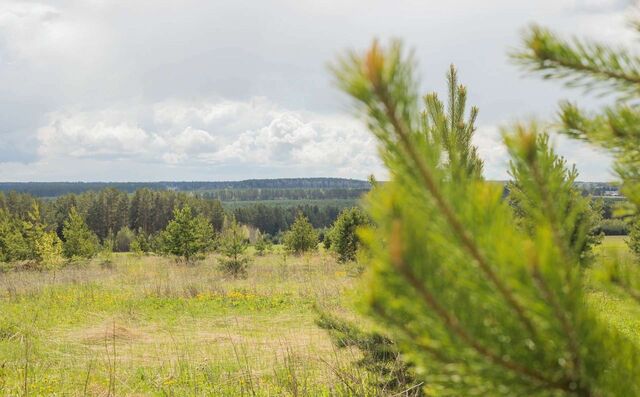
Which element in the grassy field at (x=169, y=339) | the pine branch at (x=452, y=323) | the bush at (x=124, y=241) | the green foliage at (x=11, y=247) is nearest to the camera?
the pine branch at (x=452, y=323)

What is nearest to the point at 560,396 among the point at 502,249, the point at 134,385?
the point at 502,249

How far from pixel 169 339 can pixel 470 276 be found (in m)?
9.80

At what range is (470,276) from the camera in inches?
26.3

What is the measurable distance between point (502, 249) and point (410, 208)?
14cm

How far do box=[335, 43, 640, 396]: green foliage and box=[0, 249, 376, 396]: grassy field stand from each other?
8.25 ft

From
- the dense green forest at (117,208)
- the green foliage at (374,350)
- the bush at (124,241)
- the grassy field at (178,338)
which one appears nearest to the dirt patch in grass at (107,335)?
the grassy field at (178,338)

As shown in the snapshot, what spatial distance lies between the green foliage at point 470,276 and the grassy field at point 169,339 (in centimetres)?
251

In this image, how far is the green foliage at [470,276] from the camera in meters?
0.62

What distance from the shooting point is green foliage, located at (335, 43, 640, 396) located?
2.04 feet

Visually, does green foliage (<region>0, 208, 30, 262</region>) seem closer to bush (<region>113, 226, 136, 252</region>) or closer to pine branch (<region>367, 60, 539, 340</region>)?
bush (<region>113, 226, 136, 252</region>)

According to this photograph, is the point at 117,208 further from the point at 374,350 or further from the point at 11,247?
the point at 374,350

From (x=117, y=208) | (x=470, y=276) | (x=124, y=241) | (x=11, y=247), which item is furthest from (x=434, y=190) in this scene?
(x=117, y=208)

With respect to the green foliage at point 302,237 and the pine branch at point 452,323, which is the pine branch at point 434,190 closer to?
the pine branch at point 452,323

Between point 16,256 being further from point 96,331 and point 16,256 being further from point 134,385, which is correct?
point 134,385
